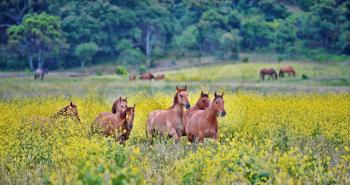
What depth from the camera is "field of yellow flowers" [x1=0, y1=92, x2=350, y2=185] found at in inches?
326

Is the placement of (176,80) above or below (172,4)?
below

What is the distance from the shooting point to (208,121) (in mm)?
13789

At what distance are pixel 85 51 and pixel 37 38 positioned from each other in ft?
18.5

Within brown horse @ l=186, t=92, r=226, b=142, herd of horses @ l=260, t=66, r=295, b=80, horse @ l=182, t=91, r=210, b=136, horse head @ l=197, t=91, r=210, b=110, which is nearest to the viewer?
brown horse @ l=186, t=92, r=226, b=142

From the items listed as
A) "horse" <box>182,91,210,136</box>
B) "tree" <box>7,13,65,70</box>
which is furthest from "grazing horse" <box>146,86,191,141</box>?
"tree" <box>7,13,65,70</box>

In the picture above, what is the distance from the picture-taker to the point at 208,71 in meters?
52.9

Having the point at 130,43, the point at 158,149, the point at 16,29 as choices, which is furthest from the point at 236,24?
the point at 158,149

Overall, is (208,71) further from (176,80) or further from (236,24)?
(236,24)

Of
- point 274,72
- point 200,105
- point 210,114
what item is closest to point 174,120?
point 200,105

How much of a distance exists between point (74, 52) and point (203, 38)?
17243mm

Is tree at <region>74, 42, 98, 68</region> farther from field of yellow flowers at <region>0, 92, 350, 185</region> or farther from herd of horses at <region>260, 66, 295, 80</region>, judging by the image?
field of yellow flowers at <region>0, 92, 350, 185</region>

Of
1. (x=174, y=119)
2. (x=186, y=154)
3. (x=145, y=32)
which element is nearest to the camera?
(x=186, y=154)

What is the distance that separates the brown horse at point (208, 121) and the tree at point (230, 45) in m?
52.1

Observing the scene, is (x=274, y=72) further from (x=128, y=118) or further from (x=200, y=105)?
(x=128, y=118)
